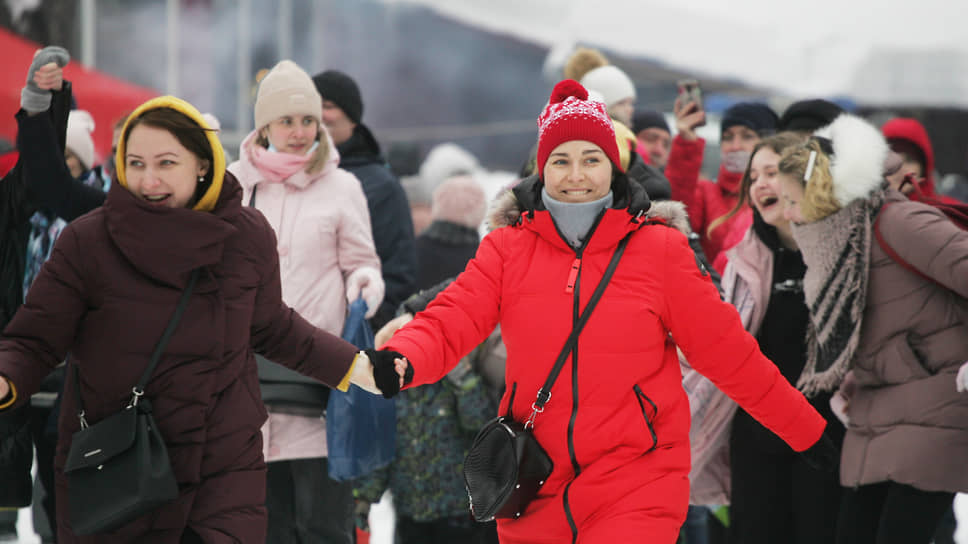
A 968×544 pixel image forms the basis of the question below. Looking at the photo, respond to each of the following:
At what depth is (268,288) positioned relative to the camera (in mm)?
3309

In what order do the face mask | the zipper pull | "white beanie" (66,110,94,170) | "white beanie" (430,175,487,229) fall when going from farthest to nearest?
"white beanie" (430,175,487,229) → the face mask → "white beanie" (66,110,94,170) → the zipper pull

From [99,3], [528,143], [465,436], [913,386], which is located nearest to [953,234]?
[913,386]

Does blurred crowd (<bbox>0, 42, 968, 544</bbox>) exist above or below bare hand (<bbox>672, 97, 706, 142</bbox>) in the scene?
below

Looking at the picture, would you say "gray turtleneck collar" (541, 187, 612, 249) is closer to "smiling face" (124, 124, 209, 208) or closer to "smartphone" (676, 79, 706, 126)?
"smiling face" (124, 124, 209, 208)

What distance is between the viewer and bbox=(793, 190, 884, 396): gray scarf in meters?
4.07

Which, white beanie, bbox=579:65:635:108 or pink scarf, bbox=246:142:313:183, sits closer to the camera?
pink scarf, bbox=246:142:313:183

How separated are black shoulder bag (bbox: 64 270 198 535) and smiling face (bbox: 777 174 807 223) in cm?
254

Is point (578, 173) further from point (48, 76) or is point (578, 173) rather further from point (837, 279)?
point (48, 76)

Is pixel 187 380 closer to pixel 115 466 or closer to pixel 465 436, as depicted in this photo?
pixel 115 466

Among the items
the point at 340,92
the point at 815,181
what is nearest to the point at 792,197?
the point at 815,181

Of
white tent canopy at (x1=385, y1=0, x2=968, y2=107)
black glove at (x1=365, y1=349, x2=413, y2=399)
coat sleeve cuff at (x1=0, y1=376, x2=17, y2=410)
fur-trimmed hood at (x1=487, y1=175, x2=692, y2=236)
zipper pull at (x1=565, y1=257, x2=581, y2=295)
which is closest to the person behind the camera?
coat sleeve cuff at (x1=0, y1=376, x2=17, y2=410)

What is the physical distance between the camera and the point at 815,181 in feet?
13.8

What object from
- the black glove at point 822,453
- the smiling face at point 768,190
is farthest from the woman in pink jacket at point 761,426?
the black glove at point 822,453

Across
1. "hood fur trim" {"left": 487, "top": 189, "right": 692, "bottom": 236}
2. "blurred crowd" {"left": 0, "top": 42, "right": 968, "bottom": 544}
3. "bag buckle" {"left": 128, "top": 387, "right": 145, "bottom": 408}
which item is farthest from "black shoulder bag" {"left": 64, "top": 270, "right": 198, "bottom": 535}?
"hood fur trim" {"left": 487, "top": 189, "right": 692, "bottom": 236}
